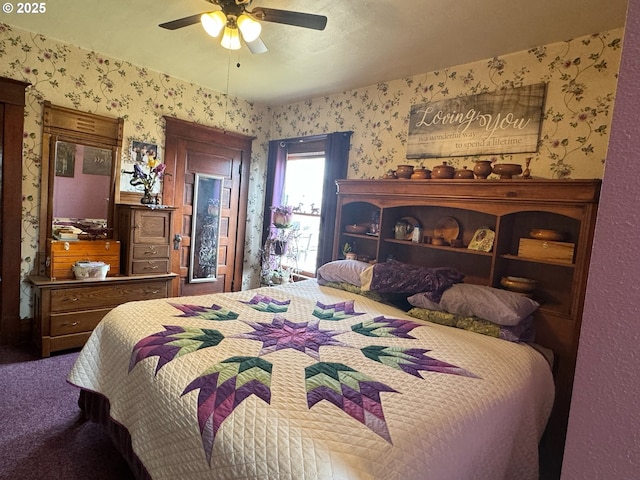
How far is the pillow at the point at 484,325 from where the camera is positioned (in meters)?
2.02

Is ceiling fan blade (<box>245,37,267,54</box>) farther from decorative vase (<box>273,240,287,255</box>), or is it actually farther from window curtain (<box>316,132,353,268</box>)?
decorative vase (<box>273,240,287,255</box>)

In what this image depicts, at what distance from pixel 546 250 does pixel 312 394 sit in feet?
5.85

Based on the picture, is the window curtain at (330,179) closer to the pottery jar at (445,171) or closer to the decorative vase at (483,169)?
the pottery jar at (445,171)

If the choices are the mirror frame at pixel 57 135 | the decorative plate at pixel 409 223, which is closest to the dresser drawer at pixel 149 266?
the mirror frame at pixel 57 135

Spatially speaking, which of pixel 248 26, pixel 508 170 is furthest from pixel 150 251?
pixel 508 170

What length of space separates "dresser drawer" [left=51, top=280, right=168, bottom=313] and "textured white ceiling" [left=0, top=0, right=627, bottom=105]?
6.73 ft

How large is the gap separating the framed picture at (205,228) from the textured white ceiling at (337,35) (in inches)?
44.6

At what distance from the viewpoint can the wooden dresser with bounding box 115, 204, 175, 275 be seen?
3219mm

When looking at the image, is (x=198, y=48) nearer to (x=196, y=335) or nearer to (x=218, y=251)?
(x=218, y=251)

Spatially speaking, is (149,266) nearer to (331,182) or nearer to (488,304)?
(331,182)

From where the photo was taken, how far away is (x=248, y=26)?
1.99 metres

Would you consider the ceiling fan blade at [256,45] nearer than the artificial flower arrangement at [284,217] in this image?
Yes

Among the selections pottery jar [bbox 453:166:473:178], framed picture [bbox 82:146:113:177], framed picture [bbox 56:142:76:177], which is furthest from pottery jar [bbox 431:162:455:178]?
framed picture [bbox 56:142:76:177]

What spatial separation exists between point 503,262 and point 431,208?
728 millimetres
